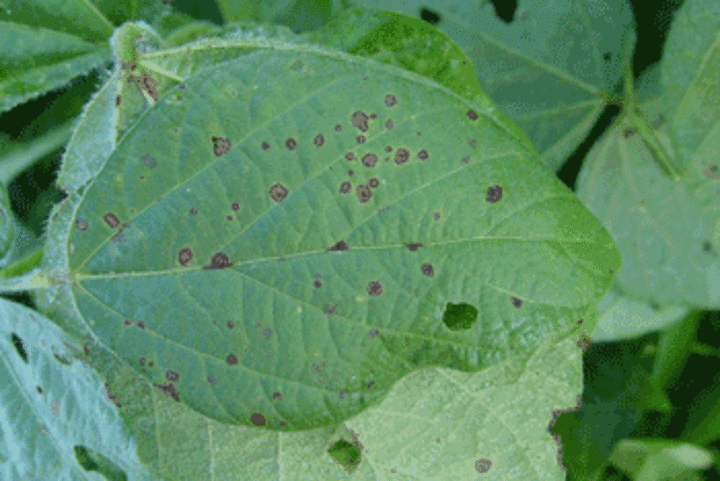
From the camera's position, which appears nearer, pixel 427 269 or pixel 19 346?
pixel 427 269

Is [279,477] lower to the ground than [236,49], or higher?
lower

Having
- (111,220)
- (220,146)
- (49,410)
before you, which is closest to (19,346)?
(49,410)

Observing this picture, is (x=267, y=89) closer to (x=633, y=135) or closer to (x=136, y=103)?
(x=136, y=103)

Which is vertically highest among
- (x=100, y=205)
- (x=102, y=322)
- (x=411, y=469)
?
(x=100, y=205)

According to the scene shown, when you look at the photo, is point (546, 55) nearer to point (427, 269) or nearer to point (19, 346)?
point (427, 269)

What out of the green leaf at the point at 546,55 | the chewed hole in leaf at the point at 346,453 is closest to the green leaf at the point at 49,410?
the chewed hole in leaf at the point at 346,453

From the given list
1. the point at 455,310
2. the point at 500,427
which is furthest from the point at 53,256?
the point at 500,427
